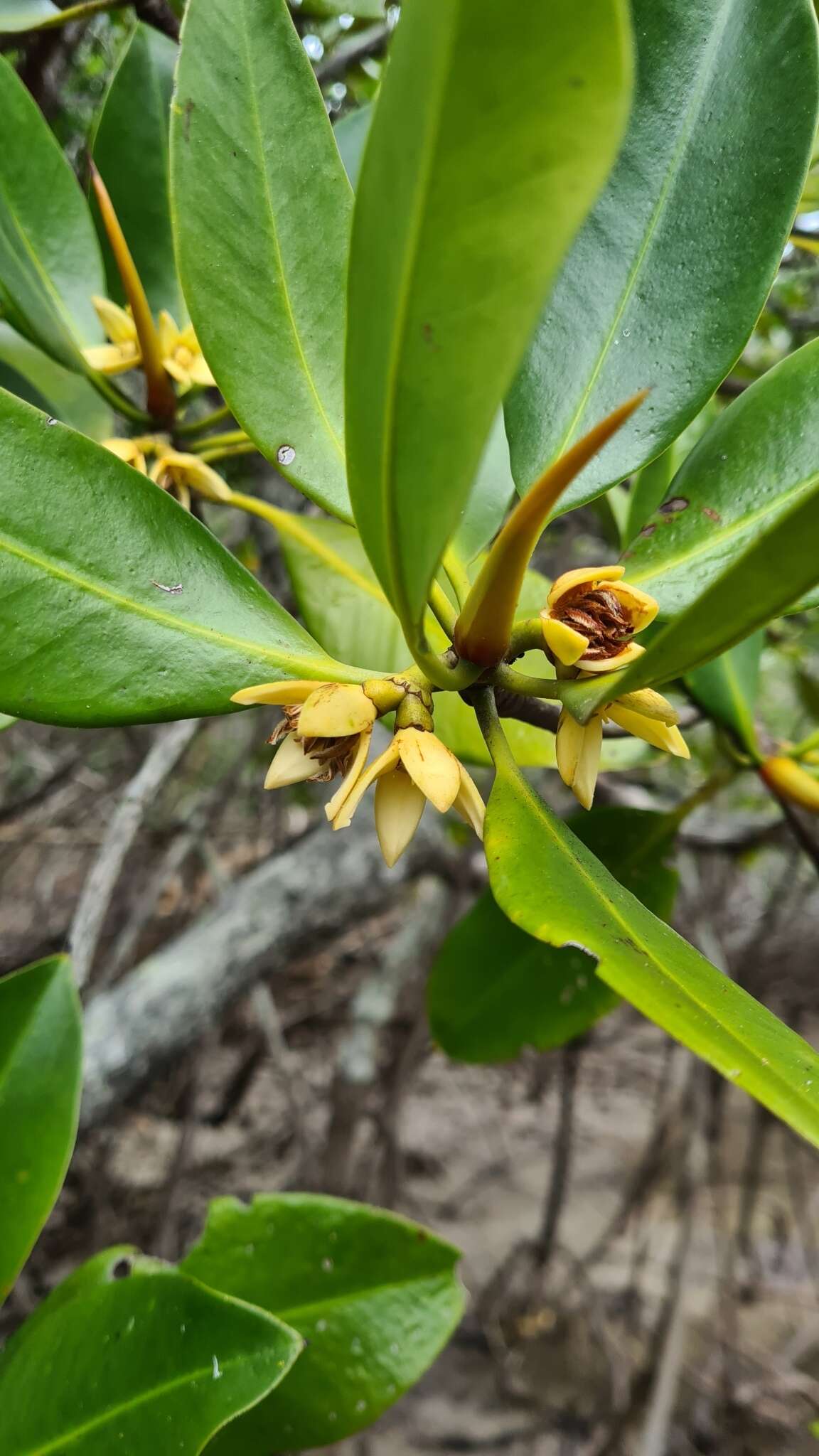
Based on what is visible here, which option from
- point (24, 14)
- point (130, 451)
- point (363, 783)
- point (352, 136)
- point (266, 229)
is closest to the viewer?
point (363, 783)

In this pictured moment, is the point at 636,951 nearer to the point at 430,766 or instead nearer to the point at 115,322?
the point at 430,766

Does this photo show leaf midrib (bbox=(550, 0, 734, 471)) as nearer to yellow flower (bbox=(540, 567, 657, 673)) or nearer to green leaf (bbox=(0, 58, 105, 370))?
yellow flower (bbox=(540, 567, 657, 673))

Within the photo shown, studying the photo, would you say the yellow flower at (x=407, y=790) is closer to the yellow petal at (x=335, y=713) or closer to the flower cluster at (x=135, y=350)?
the yellow petal at (x=335, y=713)

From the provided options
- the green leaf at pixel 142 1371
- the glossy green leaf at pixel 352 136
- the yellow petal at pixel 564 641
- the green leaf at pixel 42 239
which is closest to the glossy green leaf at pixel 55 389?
the green leaf at pixel 42 239

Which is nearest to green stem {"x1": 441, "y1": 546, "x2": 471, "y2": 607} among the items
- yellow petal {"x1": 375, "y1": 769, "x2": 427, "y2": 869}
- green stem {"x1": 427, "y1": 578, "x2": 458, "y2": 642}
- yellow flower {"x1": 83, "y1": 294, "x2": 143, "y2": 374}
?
green stem {"x1": 427, "y1": 578, "x2": 458, "y2": 642}

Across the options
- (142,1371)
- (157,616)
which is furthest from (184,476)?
(142,1371)
